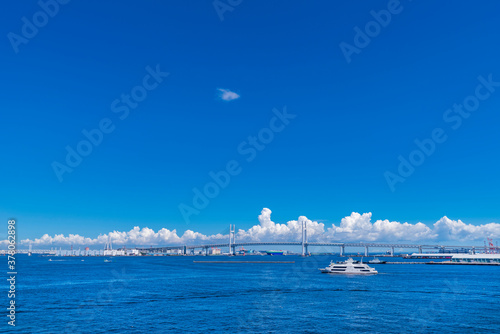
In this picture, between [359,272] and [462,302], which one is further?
[359,272]

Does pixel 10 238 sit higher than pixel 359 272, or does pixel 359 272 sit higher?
pixel 10 238

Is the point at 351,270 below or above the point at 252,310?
below

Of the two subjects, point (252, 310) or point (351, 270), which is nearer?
point (252, 310)

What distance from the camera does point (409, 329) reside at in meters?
43.0

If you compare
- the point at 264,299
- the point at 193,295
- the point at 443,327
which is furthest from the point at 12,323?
the point at 443,327

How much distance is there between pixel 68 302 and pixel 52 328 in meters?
18.7

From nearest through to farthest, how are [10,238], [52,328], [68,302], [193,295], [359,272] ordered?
[10,238], [52,328], [68,302], [193,295], [359,272]

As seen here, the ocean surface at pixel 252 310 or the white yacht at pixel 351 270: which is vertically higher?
the ocean surface at pixel 252 310

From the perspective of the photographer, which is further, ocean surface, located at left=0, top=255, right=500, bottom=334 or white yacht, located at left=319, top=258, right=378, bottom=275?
white yacht, located at left=319, top=258, right=378, bottom=275

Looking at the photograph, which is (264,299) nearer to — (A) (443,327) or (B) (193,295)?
(B) (193,295)

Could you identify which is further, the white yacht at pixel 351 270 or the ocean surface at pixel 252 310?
the white yacht at pixel 351 270

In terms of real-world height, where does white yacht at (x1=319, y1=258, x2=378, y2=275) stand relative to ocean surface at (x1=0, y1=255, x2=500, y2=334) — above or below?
below

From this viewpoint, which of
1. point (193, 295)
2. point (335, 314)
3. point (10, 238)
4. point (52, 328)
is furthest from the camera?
point (193, 295)

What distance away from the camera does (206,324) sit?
148ft
